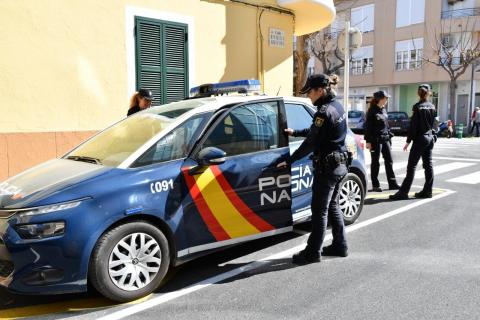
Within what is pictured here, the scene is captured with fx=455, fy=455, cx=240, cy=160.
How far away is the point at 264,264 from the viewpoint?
4305 mm

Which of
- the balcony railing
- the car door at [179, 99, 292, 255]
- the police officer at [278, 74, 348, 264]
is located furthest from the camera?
the balcony railing

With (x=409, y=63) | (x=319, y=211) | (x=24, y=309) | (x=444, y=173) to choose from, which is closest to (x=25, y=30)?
(x=24, y=309)

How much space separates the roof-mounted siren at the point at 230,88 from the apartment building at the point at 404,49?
3051 centimetres

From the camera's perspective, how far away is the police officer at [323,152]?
4129 mm

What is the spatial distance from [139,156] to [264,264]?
1572mm

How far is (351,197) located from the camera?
5.41 metres

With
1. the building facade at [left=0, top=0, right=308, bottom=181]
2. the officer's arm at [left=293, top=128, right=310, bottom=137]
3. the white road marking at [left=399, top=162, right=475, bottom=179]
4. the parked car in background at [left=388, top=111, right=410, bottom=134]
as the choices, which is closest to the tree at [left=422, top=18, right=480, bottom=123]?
the parked car in background at [left=388, top=111, right=410, bottom=134]

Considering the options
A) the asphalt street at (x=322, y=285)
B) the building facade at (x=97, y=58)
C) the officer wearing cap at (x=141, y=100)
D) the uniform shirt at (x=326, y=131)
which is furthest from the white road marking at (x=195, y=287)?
the building facade at (x=97, y=58)

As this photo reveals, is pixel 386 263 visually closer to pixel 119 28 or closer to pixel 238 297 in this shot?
pixel 238 297

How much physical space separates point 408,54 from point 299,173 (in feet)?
111

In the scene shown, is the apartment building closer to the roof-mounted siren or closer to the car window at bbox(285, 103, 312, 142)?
the car window at bbox(285, 103, 312, 142)

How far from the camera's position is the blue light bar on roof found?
15.9 feet

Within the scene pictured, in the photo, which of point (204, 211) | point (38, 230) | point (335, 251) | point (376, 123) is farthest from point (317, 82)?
point (376, 123)

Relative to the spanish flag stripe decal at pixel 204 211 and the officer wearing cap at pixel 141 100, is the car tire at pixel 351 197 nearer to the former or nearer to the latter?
the spanish flag stripe decal at pixel 204 211
